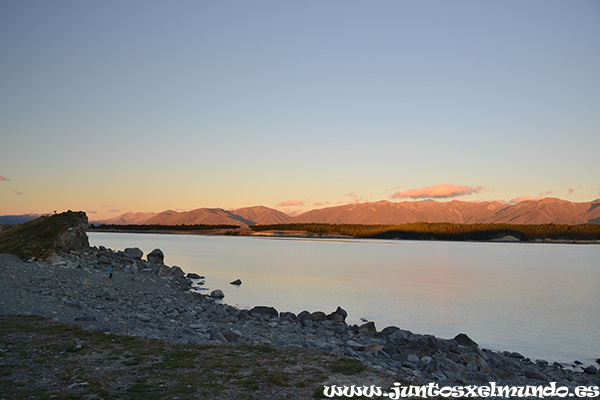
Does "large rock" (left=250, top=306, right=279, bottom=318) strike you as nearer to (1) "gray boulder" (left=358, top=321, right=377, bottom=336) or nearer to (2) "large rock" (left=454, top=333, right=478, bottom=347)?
(1) "gray boulder" (left=358, top=321, right=377, bottom=336)

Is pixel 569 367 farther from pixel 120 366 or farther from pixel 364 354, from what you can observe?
pixel 120 366

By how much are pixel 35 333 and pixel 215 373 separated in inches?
320

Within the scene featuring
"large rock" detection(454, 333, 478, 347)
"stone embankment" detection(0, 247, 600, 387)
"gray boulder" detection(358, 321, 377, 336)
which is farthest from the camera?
"gray boulder" detection(358, 321, 377, 336)

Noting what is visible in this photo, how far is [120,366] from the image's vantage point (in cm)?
1290

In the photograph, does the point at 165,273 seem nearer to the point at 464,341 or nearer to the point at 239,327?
the point at 239,327

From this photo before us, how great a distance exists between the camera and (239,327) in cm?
2317

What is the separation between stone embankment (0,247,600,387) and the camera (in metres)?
17.1

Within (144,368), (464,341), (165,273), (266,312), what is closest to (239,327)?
(266,312)

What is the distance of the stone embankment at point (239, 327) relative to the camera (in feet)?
56.2

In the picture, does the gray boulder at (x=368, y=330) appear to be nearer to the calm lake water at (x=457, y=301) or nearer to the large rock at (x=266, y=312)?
the calm lake water at (x=457, y=301)

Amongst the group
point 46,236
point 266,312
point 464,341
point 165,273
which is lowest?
point 464,341

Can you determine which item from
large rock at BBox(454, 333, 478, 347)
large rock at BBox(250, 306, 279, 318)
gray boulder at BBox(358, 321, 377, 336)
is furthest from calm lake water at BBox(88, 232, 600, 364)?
large rock at BBox(250, 306, 279, 318)

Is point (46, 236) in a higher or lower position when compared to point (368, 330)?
higher

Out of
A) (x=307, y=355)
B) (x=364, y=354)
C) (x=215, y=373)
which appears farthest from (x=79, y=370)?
(x=364, y=354)
